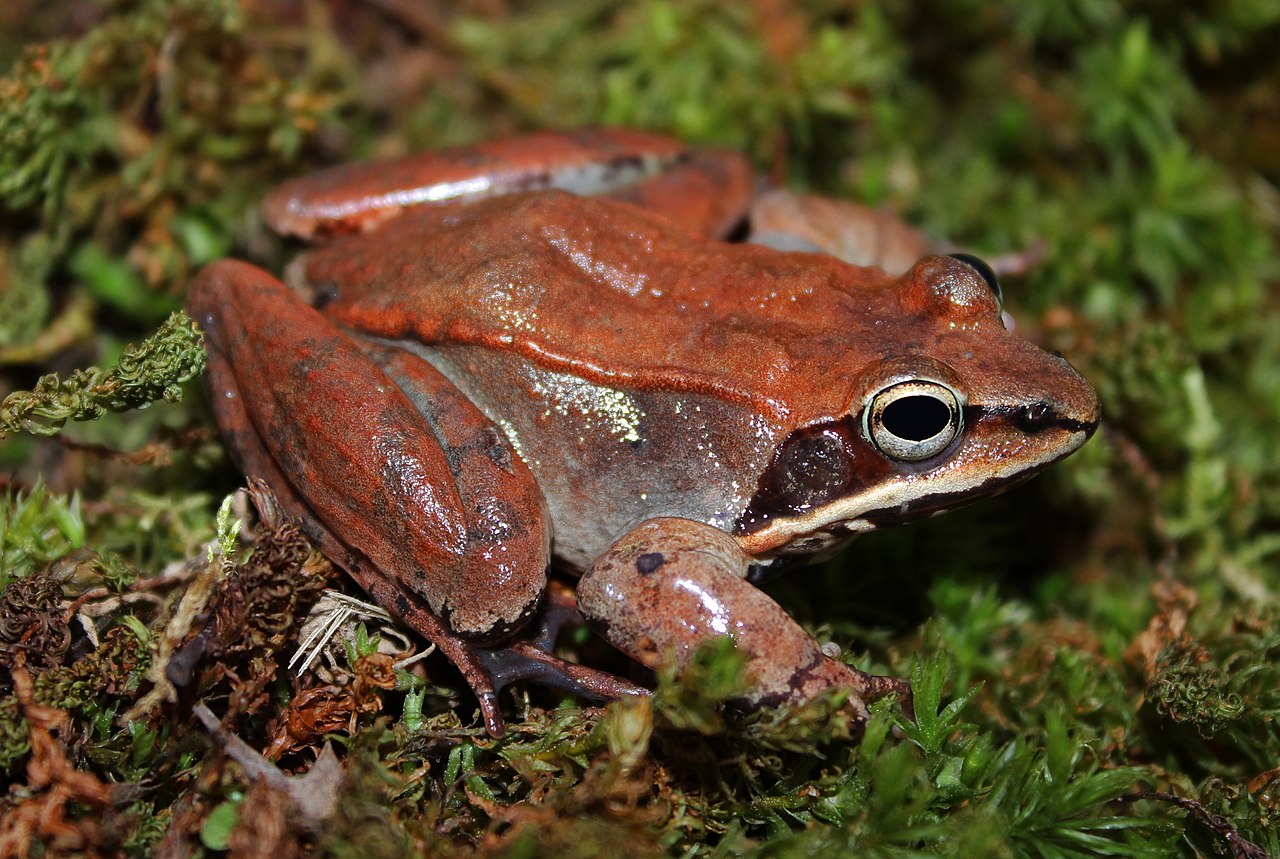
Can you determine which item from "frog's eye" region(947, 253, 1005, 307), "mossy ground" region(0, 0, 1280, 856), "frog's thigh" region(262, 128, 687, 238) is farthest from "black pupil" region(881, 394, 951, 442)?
"frog's thigh" region(262, 128, 687, 238)

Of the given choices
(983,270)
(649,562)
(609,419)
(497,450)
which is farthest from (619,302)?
(983,270)

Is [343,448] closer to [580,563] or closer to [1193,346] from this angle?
[580,563]

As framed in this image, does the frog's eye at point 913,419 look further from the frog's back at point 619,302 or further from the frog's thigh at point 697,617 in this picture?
the frog's thigh at point 697,617

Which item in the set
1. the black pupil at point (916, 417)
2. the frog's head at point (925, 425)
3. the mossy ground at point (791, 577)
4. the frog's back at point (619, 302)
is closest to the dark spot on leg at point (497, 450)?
the frog's back at point (619, 302)

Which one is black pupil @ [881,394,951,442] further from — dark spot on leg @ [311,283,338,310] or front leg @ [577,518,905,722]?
dark spot on leg @ [311,283,338,310]

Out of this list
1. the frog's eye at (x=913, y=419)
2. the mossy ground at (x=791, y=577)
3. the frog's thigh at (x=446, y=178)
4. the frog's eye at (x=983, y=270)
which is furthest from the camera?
the frog's thigh at (x=446, y=178)

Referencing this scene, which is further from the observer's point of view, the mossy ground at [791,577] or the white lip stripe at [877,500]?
the white lip stripe at [877,500]

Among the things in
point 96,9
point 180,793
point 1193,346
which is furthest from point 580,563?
point 96,9

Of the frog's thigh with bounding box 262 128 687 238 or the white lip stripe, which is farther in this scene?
the frog's thigh with bounding box 262 128 687 238
